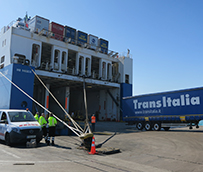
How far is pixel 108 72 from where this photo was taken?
39.5 m

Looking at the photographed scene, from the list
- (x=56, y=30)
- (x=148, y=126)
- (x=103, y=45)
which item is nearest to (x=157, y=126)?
(x=148, y=126)

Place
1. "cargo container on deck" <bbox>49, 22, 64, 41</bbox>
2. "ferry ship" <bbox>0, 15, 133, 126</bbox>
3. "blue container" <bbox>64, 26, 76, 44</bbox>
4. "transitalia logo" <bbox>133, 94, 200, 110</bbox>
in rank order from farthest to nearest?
"blue container" <bbox>64, 26, 76, 44</bbox>
"cargo container on deck" <bbox>49, 22, 64, 41</bbox>
"ferry ship" <bbox>0, 15, 133, 126</bbox>
"transitalia logo" <bbox>133, 94, 200, 110</bbox>

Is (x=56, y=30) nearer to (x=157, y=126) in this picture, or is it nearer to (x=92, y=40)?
(x=92, y=40)

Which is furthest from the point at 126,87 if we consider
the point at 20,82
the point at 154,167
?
the point at 154,167

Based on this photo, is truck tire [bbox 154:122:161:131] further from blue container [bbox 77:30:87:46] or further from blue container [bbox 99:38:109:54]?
blue container [bbox 99:38:109:54]

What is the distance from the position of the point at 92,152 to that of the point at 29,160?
2709 millimetres

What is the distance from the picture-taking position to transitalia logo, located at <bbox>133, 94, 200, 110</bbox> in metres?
17.6

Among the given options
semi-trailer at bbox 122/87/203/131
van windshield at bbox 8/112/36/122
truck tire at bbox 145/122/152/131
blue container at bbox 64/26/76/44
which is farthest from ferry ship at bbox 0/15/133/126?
truck tire at bbox 145/122/152/131

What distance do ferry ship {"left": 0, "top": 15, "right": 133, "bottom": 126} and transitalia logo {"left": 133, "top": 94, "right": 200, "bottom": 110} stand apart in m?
11.8

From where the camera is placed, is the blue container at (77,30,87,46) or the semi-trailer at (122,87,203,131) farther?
the blue container at (77,30,87,46)

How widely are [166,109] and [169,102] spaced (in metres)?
0.74

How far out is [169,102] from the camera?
748 inches

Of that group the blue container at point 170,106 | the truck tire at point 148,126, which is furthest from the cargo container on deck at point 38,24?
the truck tire at point 148,126

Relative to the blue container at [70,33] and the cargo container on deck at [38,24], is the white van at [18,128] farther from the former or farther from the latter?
the blue container at [70,33]
